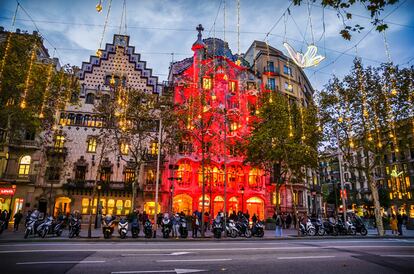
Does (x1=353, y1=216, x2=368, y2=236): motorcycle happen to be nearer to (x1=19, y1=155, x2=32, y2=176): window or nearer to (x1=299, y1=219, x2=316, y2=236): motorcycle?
(x1=299, y1=219, x2=316, y2=236): motorcycle

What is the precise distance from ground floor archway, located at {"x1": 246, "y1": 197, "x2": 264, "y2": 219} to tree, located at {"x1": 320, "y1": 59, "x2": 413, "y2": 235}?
1603 cm

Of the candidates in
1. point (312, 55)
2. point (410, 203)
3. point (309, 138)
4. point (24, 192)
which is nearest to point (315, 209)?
point (410, 203)

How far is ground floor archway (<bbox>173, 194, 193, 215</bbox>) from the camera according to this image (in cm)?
3584

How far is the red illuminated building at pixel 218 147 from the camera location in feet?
116

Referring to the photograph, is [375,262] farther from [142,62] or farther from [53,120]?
[142,62]

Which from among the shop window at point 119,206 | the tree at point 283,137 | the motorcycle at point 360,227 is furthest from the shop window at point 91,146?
the motorcycle at point 360,227

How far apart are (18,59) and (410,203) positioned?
2521 inches

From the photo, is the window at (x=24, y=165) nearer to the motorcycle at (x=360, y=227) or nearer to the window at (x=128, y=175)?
the window at (x=128, y=175)

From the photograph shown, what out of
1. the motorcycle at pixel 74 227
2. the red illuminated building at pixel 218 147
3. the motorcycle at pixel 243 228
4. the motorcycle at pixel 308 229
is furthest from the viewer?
the red illuminated building at pixel 218 147

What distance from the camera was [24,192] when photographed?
3269 cm

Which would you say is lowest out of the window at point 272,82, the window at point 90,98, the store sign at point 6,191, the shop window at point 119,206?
the shop window at point 119,206

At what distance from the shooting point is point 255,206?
38000mm

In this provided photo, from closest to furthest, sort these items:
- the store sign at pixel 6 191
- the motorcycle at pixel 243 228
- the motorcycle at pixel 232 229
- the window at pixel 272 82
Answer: the motorcycle at pixel 232 229 → the motorcycle at pixel 243 228 → the store sign at pixel 6 191 → the window at pixel 272 82

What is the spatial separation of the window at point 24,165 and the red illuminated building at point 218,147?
1749 centimetres
